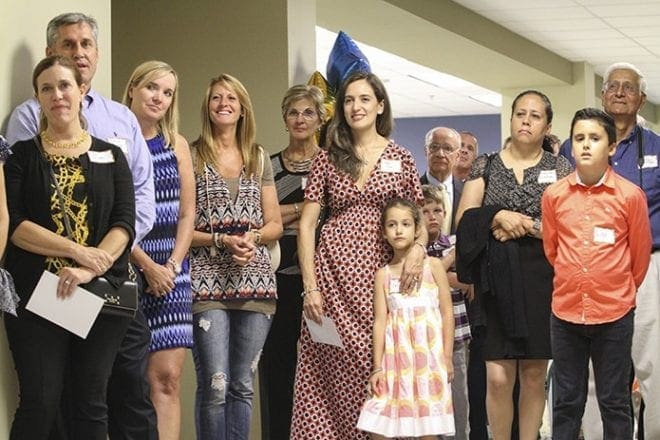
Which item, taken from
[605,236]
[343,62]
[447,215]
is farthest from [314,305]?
[343,62]

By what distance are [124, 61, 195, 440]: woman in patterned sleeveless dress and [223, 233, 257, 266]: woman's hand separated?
0.82ft

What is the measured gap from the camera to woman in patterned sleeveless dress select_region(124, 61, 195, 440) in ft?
14.3

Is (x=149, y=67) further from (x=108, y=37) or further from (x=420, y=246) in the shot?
(x=420, y=246)

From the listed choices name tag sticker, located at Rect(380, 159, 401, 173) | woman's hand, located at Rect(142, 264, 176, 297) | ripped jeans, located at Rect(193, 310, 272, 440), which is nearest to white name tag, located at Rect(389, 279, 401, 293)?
name tag sticker, located at Rect(380, 159, 401, 173)

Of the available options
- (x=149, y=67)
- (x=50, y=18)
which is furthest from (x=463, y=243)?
(x=50, y=18)

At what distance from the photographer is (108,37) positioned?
15.4 feet

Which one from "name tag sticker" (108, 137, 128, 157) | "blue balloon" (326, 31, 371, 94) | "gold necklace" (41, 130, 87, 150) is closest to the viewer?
"gold necklace" (41, 130, 87, 150)

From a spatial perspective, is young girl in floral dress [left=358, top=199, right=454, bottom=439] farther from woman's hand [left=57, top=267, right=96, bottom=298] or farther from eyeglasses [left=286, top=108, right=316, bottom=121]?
woman's hand [left=57, top=267, right=96, bottom=298]

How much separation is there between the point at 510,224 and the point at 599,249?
0.41m

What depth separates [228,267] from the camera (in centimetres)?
479

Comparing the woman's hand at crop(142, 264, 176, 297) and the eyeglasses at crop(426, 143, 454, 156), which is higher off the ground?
the eyeglasses at crop(426, 143, 454, 156)

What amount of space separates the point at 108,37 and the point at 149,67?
0.87ft

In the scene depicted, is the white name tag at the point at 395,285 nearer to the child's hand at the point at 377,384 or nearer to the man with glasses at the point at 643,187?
the child's hand at the point at 377,384

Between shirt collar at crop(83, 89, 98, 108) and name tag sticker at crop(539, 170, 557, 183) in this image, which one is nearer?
shirt collar at crop(83, 89, 98, 108)
